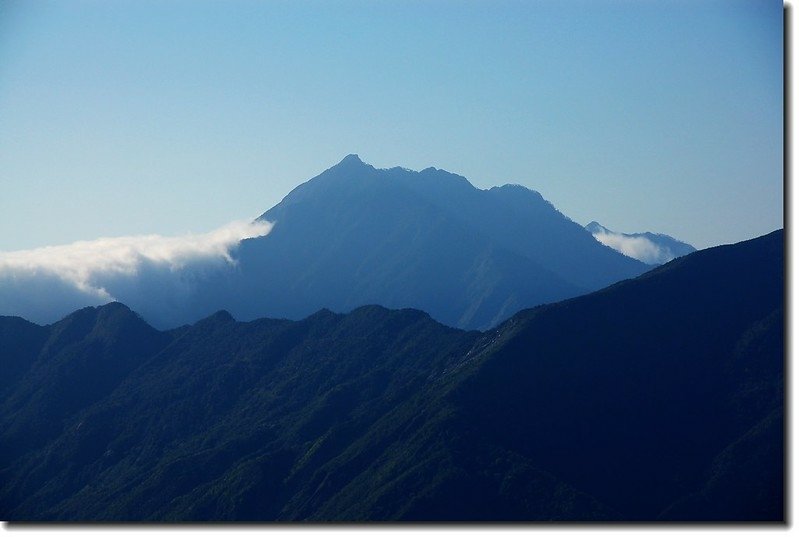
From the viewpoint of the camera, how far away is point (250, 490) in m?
84.0

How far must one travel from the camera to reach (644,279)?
328 ft

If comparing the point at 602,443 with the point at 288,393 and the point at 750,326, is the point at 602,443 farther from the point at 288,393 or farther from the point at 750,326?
the point at 288,393

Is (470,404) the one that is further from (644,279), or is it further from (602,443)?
(644,279)

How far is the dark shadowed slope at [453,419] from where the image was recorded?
238ft

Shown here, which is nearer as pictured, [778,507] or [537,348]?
[778,507]

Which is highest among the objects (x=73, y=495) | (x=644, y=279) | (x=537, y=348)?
(x=644, y=279)

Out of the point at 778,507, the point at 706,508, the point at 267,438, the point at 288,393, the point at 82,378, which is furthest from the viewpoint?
the point at 82,378

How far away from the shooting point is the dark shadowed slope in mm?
72625

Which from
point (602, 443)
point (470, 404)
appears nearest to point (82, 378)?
point (470, 404)

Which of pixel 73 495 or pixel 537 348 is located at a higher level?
pixel 537 348

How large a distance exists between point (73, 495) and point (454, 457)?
4443cm

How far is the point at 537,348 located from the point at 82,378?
62.3m

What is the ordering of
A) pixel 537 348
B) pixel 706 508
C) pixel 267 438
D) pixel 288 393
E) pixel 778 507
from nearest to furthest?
pixel 778 507
pixel 706 508
pixel 537 348
pixel 267 438
pixel 288 393

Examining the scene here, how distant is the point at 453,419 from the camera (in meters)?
80.1
